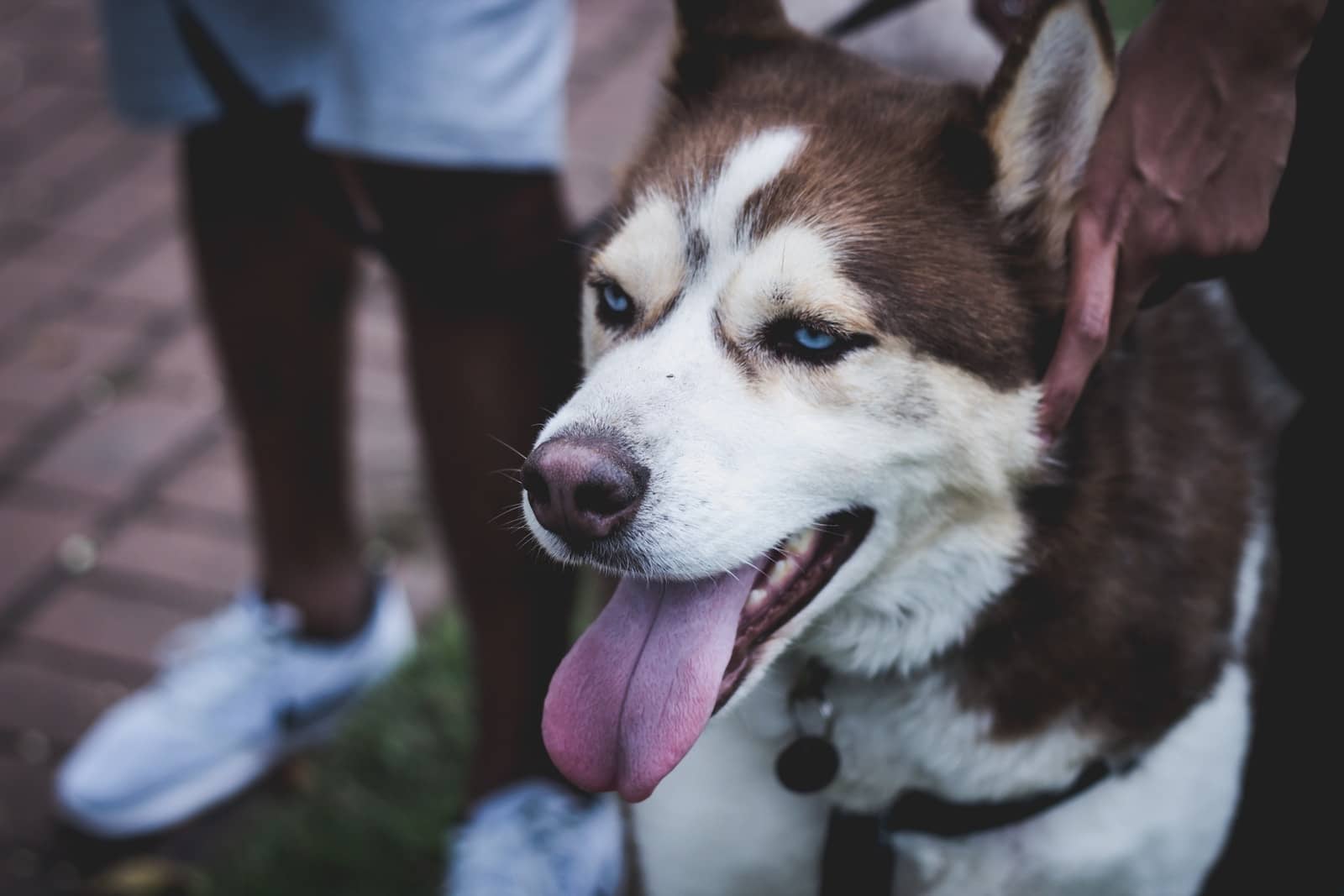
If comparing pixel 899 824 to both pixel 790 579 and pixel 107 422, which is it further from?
pixel 107 422

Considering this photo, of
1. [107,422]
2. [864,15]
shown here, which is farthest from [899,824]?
[107,422]

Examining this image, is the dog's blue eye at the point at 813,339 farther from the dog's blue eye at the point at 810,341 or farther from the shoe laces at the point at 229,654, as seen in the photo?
the shoe laces at the point at 229,654

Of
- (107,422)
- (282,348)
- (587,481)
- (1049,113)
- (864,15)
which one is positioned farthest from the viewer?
(107,422)

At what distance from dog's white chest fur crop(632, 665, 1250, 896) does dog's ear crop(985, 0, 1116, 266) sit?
25.5 inches

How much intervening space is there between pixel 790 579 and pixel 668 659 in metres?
0.19

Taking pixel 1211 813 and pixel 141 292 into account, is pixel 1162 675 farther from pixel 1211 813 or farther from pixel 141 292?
pixel 141 292

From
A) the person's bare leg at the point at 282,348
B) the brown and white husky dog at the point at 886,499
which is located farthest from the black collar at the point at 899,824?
the person's bare leg at the point at 282,348

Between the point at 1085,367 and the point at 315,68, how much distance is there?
4.99 feet

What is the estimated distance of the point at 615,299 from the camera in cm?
174

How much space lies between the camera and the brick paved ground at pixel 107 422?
122 inches

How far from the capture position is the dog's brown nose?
4.82 feet

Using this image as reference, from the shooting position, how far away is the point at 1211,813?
1.83m

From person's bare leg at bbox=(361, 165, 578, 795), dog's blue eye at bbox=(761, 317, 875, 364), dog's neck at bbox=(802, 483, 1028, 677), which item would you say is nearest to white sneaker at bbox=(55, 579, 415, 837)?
person's bare leg at bbox=(361, 165, 578, 795)

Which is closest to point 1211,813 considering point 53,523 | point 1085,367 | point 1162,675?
point 1162,675
